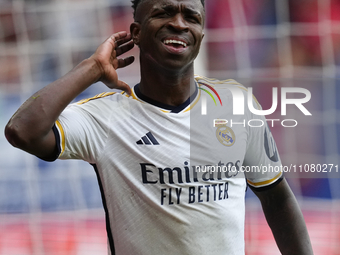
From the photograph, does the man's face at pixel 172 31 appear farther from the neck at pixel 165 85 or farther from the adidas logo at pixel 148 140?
the adidas logo at pixel 148 140

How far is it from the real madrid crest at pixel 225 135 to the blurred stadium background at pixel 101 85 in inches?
64.2

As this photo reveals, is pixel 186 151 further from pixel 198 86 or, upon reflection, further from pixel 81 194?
pixel 81 194

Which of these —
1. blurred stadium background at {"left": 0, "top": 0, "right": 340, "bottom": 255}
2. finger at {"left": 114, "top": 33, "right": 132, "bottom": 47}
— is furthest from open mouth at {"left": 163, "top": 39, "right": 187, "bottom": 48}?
blurred stadium background at {"left": 0, "top": 0, "right": 340, "bottom": 255}

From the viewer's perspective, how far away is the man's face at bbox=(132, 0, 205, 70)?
4.95 ft

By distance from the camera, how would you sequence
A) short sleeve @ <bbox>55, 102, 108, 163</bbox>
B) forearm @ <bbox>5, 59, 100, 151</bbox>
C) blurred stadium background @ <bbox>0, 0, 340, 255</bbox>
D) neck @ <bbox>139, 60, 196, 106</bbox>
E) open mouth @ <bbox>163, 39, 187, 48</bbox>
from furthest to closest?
blurred stadium background @ <bbox>0, 0, 340, 255</bbox> < neck @ <bbox>139, 60, 196, 106</bbox> < open mouth @ <bbox>163, 39, 187, 48</bbox> < short sleeve @ <bbox>55, 102, 108, 163</bbox> < forearm @ <bbox>5, 59, 100, 151</bbox>

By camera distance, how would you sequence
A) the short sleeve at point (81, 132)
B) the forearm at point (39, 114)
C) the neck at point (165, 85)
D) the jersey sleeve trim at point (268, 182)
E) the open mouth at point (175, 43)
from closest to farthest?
the forearm at point (39, 114) < the short sleeve at point (81, 132) < the open mouth at point (175, 43) < the neck at point (165, 85) < the jersey sleeve trim at point (268, 182)

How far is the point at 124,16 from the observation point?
327 centimetres

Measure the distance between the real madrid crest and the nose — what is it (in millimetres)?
441

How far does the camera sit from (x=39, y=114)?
1.29 meters

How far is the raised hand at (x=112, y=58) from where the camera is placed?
1480 millimetres

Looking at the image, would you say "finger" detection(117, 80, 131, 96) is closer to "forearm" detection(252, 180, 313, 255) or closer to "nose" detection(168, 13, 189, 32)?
"nose" detection(168, 13, 189, 32)

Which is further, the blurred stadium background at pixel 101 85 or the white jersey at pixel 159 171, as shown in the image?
the blurred stadium background at pixel 101 85

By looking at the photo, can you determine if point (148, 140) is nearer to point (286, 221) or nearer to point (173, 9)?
point (173, 9)

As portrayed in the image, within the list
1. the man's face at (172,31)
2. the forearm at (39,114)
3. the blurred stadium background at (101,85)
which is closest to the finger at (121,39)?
the man's face at (172,31)
